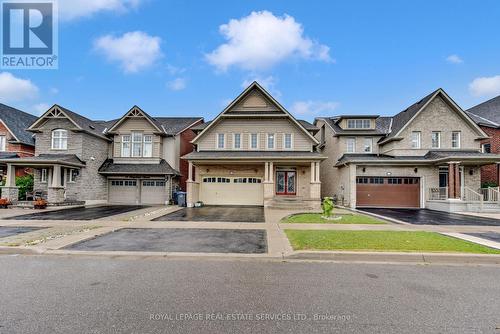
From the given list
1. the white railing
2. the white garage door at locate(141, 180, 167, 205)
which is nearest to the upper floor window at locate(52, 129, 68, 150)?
the white garage door at locate(141, 180, 167, 205)

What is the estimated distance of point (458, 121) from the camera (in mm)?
21875

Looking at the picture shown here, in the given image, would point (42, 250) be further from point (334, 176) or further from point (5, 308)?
point (334, 176)

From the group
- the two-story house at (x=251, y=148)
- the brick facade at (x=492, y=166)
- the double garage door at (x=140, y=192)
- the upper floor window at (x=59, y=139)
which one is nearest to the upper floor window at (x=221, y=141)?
the two-story house at (x=251, y=148)

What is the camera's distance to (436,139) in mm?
22125

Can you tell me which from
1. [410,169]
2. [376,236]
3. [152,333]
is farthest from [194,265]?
[410,169]

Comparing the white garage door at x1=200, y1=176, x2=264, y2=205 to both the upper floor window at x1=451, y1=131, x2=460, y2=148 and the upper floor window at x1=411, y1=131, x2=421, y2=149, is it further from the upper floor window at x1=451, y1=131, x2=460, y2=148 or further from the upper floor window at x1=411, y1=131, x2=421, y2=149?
the upper floor window at x1=451, y1=131, x2=460, y2=148

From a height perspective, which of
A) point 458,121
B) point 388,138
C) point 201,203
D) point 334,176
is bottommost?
point 201,203

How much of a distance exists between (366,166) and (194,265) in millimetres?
18689

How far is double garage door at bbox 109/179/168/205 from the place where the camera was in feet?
77.7

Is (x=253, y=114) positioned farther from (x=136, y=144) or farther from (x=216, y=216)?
(x=136, y=144)

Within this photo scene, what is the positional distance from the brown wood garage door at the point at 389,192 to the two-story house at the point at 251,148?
14.6 ft

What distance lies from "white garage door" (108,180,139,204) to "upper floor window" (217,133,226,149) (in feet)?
27.6

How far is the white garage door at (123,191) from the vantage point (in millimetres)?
23875

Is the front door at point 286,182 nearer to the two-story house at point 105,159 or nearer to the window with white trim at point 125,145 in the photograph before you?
the two-story house at point 105,159
